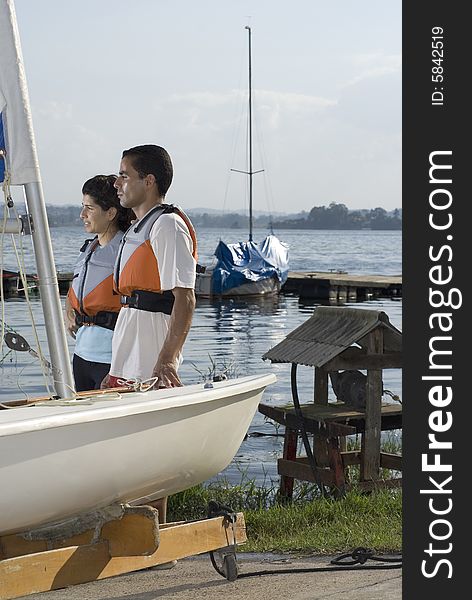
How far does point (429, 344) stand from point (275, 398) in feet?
37.6

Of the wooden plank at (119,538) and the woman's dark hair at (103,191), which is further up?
the woman's dark hair at (103,191)

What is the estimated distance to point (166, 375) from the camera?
215 inches

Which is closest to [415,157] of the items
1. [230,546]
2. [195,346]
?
[230,546]

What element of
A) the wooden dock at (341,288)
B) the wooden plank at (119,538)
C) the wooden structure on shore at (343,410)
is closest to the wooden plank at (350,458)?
the wooden structure on shore at (343,410)

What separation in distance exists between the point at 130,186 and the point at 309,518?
2.46 meters

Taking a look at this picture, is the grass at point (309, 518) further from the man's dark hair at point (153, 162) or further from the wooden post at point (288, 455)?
the man's dark hair at point (153, 162)

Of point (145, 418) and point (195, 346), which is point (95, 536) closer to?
point (145, 418)

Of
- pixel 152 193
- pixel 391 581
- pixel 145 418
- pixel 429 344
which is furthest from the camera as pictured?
pixel 152 193

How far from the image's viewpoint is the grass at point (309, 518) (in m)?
6.34

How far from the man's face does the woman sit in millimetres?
518

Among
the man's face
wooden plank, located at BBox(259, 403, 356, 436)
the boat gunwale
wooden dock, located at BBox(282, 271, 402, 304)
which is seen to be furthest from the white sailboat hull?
wooden dock, located at BBox(282, 271, 402, 304)

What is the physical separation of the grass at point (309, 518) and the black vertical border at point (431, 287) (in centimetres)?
125

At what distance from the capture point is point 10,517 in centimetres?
426

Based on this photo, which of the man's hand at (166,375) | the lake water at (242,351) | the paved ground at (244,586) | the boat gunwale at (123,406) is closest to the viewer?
the boat gunwale at (123,406)
